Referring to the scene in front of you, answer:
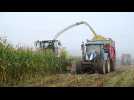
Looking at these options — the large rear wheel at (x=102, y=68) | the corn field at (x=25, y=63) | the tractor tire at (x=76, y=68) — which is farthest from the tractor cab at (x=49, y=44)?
the large rear wheel at (x=102, y=68)

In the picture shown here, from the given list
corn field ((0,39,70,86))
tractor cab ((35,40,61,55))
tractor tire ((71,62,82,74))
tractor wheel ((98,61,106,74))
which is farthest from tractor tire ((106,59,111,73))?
tractor cab ((35,40,61,55))

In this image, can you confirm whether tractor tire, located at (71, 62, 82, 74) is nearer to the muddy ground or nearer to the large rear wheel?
the muddy ground

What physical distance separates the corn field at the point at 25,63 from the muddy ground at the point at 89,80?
153 mm

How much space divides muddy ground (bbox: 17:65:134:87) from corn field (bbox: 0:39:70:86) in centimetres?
15

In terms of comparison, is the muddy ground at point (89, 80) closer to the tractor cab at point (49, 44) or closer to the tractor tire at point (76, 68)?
the tractor tire at point (76, 68)

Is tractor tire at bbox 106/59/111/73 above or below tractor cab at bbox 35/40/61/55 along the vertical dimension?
below

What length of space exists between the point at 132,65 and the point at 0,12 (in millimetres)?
1990

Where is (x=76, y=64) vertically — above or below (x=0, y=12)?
below

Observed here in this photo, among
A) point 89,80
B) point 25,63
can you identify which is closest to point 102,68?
point 89,80

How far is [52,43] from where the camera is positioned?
30.4 feet

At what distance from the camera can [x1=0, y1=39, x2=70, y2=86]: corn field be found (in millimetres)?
9242
